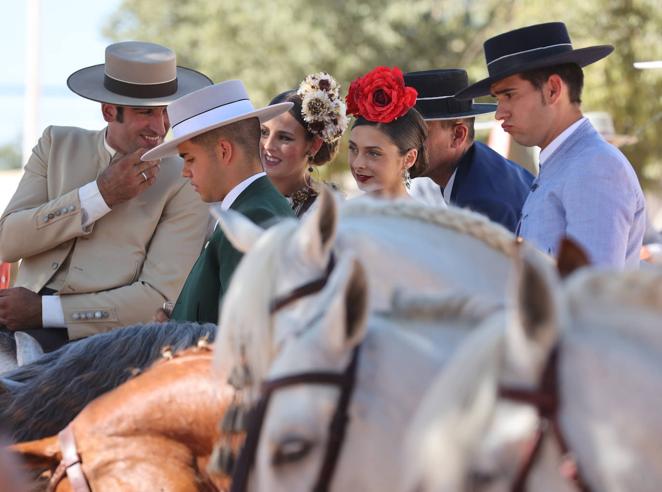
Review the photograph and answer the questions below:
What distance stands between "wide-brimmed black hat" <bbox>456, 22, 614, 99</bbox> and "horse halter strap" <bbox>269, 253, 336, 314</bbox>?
1.96 m

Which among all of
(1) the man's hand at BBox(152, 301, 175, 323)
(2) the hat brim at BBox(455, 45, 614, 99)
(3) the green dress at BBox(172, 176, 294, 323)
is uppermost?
(2) the hat brim at BBox(455, 45, 614, 99)

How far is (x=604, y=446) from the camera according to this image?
1503mm

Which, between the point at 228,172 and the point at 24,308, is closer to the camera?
the point at 228,172

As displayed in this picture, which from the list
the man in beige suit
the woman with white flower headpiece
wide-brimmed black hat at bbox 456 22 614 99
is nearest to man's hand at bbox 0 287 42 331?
the man in beige suit

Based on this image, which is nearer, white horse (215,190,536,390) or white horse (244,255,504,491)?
white horse (244,255,504,491)

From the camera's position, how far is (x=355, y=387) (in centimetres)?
180

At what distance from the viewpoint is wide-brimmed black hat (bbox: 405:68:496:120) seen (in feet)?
15.8

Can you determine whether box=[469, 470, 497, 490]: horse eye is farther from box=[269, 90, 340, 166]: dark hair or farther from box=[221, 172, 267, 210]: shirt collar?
box=[269, 90, 340, 166]: dark hair

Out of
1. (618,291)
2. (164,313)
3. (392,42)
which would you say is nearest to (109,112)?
(164,313)

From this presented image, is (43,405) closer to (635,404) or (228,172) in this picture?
(228,172)

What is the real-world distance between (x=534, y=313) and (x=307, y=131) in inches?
137

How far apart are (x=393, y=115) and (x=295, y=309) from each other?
256 centimetres

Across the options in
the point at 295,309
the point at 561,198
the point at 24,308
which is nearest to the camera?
the point at 295,309

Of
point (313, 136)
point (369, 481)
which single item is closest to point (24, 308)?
point (313, 136)
